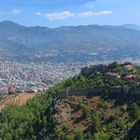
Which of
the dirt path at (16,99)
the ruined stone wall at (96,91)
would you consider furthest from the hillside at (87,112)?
the dirt path at (16,99)

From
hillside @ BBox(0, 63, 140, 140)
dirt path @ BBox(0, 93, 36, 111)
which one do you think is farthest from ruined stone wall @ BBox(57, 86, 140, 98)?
dirt path @ BBox(0, 93, 36, 111)

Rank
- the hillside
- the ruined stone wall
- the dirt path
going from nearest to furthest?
the hillside, the ruined stone wall, the dirt path

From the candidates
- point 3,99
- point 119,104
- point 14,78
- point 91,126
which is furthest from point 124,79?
point 14,78

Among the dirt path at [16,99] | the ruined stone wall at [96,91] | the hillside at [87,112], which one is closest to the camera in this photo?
the hillside at [87,112]

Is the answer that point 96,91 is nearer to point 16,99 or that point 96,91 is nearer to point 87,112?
point 87,112

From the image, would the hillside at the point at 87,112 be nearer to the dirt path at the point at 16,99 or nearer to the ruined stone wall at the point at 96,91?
the ruined stone wall at the point at 96,91

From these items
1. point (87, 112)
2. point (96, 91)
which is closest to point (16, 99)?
point (96, 91)

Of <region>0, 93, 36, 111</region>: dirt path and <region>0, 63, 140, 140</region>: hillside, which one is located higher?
<region>0, 63, 140, 140</region>: hillside

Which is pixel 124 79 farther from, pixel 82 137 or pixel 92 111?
pixel 82 137

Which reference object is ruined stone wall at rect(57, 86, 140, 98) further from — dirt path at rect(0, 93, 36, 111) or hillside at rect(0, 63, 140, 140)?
dirt path at rect(0, 93, 36, 111)
